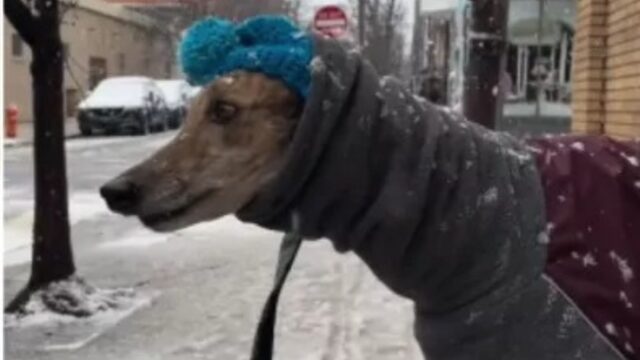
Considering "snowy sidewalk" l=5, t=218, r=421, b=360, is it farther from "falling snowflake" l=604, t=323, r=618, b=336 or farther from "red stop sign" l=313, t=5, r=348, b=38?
"red stop sign" l=313, t=5, r=348, b=38

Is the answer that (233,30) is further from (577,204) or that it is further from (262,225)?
(577,204)

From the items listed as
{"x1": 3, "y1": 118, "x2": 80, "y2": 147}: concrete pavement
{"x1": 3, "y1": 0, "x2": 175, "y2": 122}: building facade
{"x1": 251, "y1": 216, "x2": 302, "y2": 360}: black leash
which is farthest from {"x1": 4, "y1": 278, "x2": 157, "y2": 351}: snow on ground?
{"x1": 3, "y1": 0, "x2": 175, "y2": 122}: building facade

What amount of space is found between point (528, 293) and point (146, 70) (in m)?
59.5

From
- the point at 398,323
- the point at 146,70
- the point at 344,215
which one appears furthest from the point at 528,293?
the point at 146,70

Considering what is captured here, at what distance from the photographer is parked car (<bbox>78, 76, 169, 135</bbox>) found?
36.6 meters

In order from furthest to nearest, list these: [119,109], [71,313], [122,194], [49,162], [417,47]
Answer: [417,47], [119,109], [49,162], [71,313], [122,194]

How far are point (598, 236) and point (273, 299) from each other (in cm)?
95

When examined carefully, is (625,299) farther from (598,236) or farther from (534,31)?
(534,31)

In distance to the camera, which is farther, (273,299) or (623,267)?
(273,299)

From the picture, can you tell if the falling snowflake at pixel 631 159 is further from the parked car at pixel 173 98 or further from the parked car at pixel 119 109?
the parked car at pixel 173 98

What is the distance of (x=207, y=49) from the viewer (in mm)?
3127

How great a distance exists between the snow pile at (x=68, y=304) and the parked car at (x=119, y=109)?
90.2 feet

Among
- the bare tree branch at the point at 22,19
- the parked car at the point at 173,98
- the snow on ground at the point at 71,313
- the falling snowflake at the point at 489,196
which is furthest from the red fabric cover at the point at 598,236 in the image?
the parked car at the point at 173,98

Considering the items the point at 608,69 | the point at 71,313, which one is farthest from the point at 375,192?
the point at 608,69
